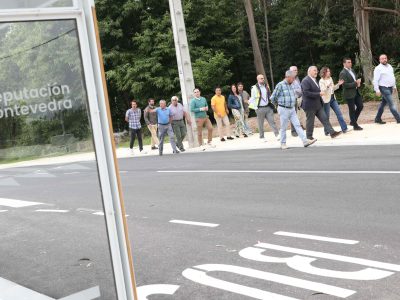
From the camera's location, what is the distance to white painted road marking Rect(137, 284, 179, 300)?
5039 millimetres

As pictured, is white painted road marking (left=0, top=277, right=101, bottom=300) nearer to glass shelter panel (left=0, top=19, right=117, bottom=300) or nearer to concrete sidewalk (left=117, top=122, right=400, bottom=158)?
glass shelter panel (left=0, top=19, right=117, bottom=300)

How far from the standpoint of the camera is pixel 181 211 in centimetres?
873

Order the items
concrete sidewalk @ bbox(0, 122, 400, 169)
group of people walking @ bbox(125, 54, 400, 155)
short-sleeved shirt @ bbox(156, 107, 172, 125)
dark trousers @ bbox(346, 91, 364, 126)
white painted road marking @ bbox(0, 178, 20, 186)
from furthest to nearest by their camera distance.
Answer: short-sleeved shirt @ bbox(156, 107, 172, 125) < dark trousers @ bbox(346, 91, 364, 126) < group of people walking @ bbox(125, 54, 400, 155) < concrete sidewalk @ bbox(0, 122, 400, 169) < white painted road marking @ bbox(0, 178, 20, 186)

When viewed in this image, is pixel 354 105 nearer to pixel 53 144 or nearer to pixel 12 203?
pixel 12 203

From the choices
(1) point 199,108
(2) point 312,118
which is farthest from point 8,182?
(1) point 199,108

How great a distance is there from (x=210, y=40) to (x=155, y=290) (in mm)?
34494

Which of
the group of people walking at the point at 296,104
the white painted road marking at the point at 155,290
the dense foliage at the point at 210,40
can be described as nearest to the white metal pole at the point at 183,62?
the group of people walking at the point at 296,104

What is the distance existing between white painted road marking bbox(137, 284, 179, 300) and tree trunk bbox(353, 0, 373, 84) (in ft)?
74.5

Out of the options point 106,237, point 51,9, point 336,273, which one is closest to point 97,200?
point 106,237

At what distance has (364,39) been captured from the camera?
29.5 m

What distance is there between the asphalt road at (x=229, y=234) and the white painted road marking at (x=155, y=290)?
21mm

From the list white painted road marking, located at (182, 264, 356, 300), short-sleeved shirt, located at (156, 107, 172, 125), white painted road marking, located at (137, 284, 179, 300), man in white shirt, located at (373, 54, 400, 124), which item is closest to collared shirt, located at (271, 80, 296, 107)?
man in white shirt, located at (373, 54, 400, 124)

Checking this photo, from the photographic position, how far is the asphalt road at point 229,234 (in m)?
4.11

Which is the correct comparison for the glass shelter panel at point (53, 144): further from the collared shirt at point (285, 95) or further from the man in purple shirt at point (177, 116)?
the man in purple shirt at point (177, 116)
